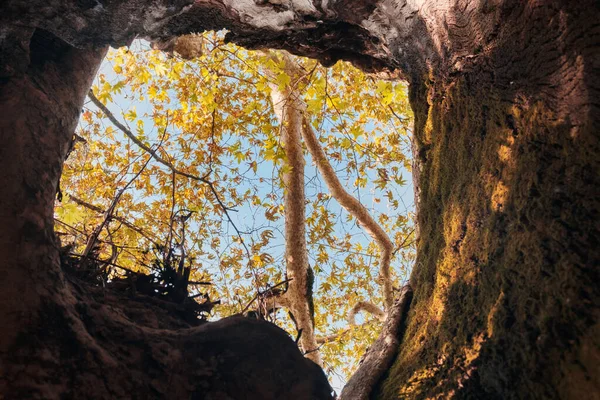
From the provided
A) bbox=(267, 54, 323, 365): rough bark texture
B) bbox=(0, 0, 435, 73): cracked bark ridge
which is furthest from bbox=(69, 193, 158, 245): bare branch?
bbox=(267, 54, 323, 365): rough bark texture

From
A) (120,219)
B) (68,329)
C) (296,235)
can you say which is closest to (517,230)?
(68,329)

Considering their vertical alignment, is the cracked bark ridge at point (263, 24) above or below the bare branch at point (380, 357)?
above

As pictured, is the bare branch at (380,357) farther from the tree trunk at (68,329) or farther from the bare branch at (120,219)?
the bare branch at (120,219)

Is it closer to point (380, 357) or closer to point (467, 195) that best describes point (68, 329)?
point (380, 357)

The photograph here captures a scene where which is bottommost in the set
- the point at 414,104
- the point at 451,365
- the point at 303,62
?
the point at 451,365

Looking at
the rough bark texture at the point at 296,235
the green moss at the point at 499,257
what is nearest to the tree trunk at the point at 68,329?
the green moss at the point at 499,257

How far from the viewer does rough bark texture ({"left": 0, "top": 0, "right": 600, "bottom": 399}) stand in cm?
118

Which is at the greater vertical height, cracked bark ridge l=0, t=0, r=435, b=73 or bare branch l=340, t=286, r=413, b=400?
cracked bark ridge l=0, t=0, r=435, b=73

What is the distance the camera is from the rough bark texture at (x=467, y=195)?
1177mm

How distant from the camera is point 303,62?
7.46 metres

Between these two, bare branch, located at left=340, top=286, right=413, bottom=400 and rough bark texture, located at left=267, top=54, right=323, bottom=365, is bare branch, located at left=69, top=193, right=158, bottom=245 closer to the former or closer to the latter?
bare branch, located at left=340, top=286, right=413, bottom=400

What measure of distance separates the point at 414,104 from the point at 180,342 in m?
1.89

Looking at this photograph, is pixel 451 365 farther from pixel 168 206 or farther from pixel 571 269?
pixel 168 206

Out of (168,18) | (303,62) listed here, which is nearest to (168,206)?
(303,62)
